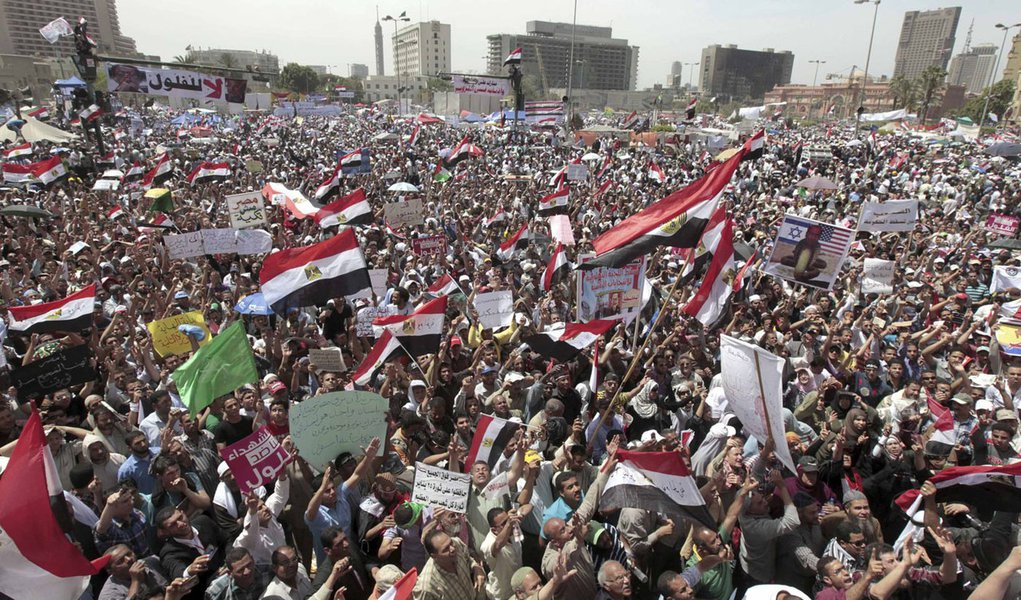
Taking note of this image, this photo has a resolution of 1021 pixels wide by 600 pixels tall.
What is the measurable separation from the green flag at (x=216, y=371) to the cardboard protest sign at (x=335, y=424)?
1.40 m

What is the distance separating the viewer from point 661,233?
659 centimetres

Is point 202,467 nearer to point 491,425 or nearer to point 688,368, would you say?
point 491,425

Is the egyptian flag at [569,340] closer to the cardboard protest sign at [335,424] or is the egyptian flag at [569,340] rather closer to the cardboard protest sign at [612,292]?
the cardboard protest sign at [612,292]

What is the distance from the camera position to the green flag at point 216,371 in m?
5.38

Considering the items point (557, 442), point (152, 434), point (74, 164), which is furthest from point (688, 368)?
point (74, 164)

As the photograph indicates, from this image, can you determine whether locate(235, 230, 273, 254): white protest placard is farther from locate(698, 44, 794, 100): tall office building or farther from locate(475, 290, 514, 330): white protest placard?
locate(698, 44, 794, 100): tall office building

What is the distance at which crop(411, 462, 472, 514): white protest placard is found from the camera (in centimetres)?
403

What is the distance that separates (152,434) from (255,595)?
2522 mm

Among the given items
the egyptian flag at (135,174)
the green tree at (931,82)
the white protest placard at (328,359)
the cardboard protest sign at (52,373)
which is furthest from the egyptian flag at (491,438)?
the green tree at (931,82)

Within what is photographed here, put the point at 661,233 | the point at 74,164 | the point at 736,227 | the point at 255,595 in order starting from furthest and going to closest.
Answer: the point at 74,164, the point at 736,227, the point at 661,233, the point at 255,595

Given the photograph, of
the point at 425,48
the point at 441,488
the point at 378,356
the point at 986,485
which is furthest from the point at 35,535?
the point at 425,48

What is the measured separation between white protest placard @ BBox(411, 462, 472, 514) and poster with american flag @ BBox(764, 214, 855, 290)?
5.65 m

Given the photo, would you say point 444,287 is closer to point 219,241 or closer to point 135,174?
point 219,241

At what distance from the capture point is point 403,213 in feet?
43.5
